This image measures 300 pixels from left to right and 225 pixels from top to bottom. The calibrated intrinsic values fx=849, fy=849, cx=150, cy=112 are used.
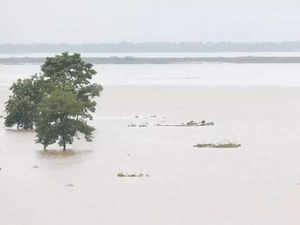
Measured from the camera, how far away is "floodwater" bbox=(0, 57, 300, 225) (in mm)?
21094

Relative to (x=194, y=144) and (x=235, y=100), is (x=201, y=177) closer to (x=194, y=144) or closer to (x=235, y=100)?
(x=194, y=144)

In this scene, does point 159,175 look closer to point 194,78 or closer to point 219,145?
point 219,145

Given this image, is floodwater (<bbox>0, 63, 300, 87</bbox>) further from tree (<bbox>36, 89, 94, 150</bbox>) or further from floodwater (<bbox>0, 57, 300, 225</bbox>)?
tree (<bbox>36, 89, 94, 150</bbox>)

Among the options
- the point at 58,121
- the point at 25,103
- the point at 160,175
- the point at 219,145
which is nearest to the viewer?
the point at 160,175

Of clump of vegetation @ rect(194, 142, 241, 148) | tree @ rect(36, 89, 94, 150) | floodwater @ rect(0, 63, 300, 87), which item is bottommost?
floodwater @ rect(0, 63, 300, 87)

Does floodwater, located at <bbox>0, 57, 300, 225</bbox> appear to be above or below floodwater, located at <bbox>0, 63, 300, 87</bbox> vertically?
above

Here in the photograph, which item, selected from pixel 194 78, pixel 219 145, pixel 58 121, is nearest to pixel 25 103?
pixel 58 121

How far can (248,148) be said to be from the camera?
1342 inches

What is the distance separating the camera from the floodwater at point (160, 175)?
21.1m

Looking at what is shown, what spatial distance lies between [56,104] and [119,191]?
435 inches

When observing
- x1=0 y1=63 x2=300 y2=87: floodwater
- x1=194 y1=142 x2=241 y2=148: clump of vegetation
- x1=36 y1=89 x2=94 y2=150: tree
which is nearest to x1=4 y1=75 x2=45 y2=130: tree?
x1=36 y1=89 x2=94 y2=150: tree

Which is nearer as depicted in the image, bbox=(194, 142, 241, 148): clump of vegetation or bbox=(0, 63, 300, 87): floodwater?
bbox=(194, 142, 241, 148): clump of vegetation

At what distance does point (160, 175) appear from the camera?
2734cm

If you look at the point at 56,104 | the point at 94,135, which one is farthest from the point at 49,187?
the point at 94,135
